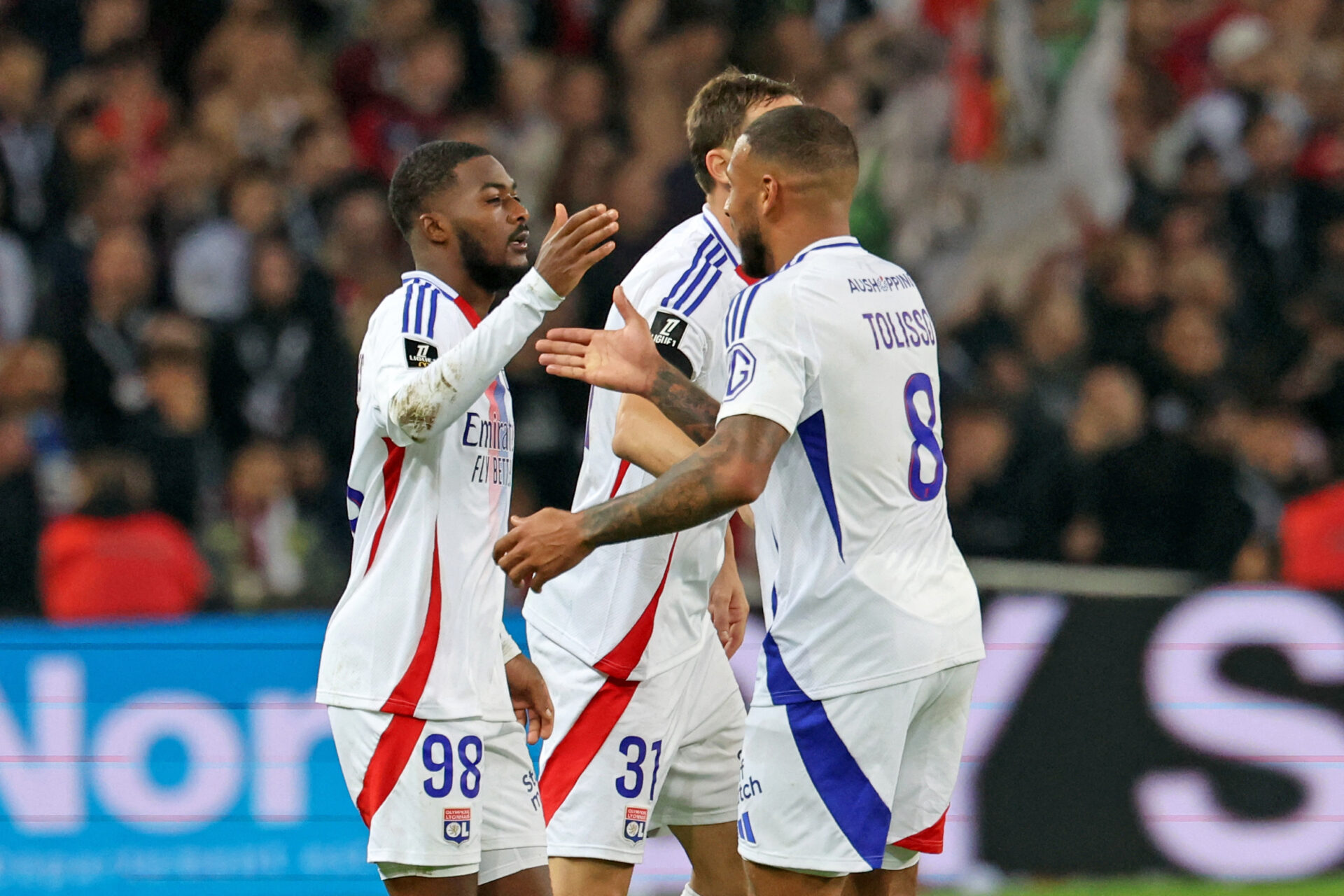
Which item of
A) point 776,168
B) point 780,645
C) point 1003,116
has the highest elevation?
point 1003,116

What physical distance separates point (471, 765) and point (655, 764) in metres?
0.79

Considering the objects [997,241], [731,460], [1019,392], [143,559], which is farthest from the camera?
[997,241]

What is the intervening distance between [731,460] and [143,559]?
488cm

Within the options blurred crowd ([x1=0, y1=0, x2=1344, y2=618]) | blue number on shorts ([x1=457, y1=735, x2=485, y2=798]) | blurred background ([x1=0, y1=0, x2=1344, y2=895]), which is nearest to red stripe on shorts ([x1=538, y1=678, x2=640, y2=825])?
blue number on shorts ([x1=457, y1=735, x2=485, y2=798])

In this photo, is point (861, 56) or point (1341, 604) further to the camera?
point (861, 56)

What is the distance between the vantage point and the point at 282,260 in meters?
9.55

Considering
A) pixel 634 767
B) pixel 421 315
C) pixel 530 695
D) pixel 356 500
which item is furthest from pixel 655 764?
pixel 421 315

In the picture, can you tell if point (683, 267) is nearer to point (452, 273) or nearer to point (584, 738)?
point (452, 273)

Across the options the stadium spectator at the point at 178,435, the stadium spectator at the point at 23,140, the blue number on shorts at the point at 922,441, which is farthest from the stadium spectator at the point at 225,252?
the blue number on shorts at the point at 922,441

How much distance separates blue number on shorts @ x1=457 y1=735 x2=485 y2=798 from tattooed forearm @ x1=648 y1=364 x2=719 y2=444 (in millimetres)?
956

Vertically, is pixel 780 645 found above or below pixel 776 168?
below

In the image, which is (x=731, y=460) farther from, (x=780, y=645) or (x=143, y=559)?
(x=143, y=559)

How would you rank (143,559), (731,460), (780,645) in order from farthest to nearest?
1. (143,559)
2. (780,645)
3. (731,460)

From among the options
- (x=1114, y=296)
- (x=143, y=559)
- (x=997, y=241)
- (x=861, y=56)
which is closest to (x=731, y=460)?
(x=143, y=559)
